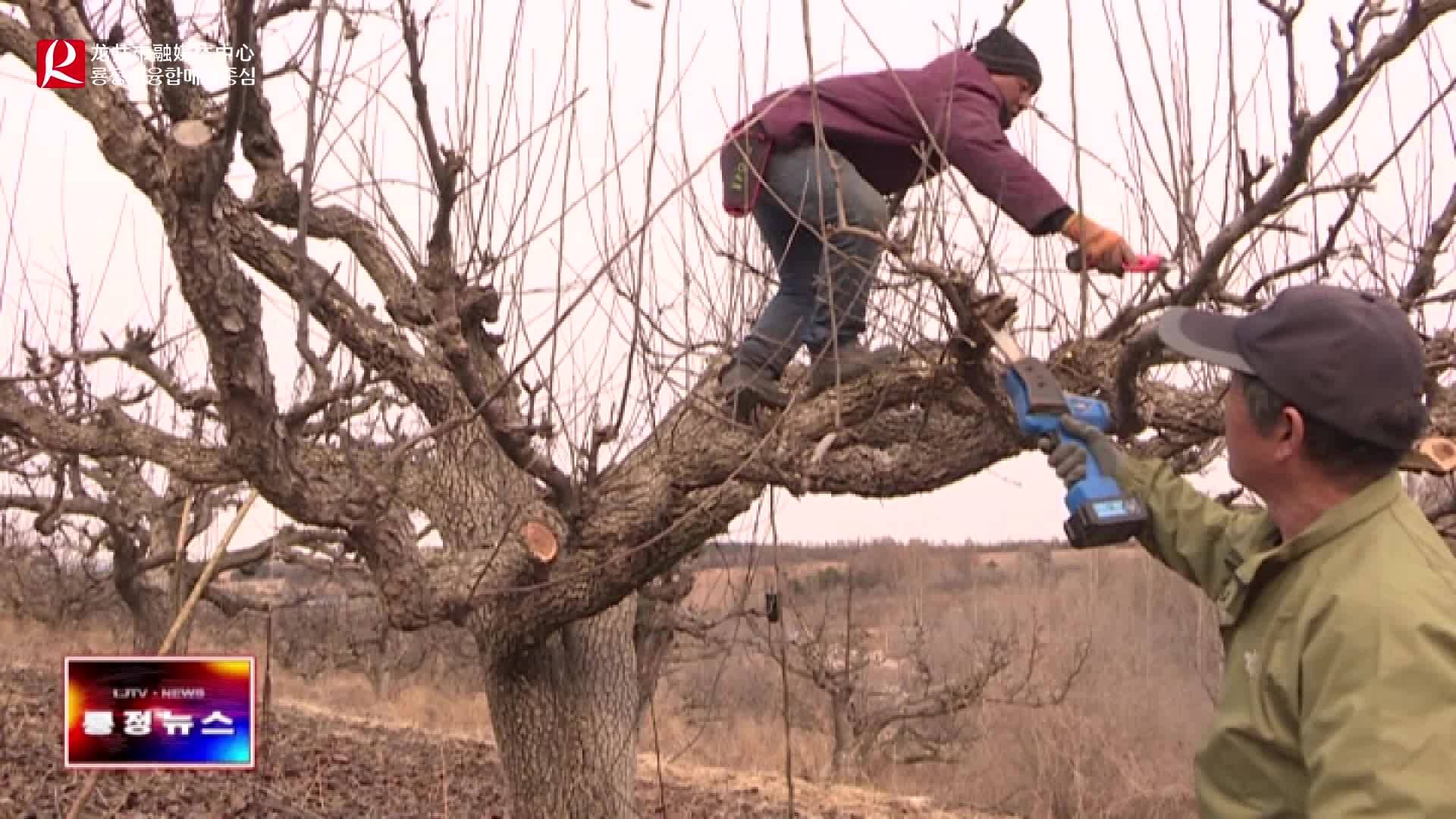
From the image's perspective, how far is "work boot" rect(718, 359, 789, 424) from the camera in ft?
10.0

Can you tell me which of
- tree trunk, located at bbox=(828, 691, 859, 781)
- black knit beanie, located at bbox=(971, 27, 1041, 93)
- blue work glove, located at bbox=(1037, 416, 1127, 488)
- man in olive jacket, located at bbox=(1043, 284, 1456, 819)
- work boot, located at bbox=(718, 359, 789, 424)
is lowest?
tree trunk, located at bbox=(828, 691, 859, 781)

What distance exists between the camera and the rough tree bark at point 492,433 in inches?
98.4

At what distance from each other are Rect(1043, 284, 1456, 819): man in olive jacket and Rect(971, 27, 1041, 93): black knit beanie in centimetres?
138

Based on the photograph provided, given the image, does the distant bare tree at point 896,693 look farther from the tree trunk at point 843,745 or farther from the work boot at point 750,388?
the work boot at point 750,388

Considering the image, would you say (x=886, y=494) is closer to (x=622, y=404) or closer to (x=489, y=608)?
(x=622, y=404)

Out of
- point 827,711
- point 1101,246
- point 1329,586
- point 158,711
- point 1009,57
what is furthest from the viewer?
point 827,711

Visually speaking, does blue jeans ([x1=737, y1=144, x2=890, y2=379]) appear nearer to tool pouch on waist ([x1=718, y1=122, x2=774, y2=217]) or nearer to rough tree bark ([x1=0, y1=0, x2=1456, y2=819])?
tool pouch on waist ([x1=718, y1=122, x2=774, y2=217])

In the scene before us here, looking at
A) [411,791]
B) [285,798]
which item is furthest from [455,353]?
[411,791]

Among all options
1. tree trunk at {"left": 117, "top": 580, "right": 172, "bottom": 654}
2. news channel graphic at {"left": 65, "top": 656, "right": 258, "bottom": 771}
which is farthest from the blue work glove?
tree trunk at {"left": 117, "top": 580, "right": 172, "bottom": 654}

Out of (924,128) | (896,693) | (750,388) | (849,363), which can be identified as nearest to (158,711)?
(750,388)

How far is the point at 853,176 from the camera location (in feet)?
9.40

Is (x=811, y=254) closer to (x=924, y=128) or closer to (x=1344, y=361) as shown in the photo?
(x=924, y=128)

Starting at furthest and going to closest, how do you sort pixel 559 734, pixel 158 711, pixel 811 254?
pixel 559 734 → pixel 158 711 → pixel 811 254

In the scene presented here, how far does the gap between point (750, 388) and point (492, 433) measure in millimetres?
604
